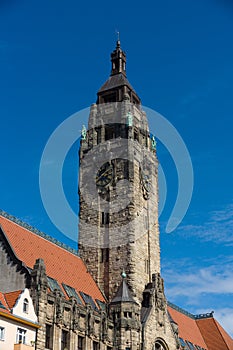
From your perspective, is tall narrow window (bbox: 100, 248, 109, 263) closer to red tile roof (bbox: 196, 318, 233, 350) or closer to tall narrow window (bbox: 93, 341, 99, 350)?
tall narrow window (bbox: 93, 341, 99, 350)

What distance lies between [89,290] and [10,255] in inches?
449

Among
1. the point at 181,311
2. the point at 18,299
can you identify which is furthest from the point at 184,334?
the point at 18,299

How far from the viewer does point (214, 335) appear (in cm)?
8231

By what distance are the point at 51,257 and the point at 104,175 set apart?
12.7m

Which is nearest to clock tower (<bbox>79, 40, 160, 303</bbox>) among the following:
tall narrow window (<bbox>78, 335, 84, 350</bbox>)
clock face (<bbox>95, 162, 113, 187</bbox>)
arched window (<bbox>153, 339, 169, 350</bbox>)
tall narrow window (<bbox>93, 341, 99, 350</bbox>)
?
clock face (<bbox>95, 162, 113, 187</bbox>)

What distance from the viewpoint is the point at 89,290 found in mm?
56562

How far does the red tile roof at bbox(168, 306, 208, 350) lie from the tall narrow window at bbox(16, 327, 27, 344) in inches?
1361

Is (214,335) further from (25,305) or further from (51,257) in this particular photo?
(25,305)

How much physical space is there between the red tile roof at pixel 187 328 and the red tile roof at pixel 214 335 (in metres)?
1.15

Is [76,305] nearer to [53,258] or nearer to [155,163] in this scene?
[53,258]

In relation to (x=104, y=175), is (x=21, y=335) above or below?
below

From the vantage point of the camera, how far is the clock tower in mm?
59906

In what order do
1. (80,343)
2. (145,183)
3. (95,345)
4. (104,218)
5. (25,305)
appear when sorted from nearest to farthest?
(25,305) → (80,343) → (95,345) → (104,218) → (145,183)

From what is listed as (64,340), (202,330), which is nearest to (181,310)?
(202,330)
